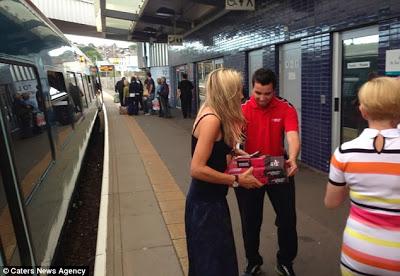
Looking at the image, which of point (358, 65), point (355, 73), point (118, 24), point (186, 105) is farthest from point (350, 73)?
point (118, 24)

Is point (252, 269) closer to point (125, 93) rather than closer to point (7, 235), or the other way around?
point (7, 235)

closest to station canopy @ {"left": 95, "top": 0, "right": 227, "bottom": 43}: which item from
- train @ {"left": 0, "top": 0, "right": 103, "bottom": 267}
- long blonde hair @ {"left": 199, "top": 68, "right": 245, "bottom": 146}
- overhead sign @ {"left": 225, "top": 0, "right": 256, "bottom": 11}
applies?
overhead sign @ {"left": 225, "top": 0, "right": 256, "bottom": 11}

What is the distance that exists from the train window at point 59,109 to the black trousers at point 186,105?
10688mm

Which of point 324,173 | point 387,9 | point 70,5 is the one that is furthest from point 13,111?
point 70,5

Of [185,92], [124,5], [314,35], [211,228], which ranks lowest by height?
[185,92]

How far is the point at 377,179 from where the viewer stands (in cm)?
187

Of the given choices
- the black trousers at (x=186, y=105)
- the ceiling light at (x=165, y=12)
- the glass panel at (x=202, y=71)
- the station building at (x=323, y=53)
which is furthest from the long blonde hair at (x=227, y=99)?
the black trousers at (x=186, y=105)

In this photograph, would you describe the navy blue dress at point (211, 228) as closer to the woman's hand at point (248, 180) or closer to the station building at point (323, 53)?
the woman's hand at point (248, 180)

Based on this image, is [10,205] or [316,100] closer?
[10,205]

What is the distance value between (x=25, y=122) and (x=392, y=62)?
14.0 feet

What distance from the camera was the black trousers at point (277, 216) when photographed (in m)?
3.30

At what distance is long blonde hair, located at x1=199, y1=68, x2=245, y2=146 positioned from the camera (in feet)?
7.95

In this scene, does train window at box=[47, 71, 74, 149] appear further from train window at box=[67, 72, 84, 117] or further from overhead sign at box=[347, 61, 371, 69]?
overhead sign at box=[347, 61, 371, 69]

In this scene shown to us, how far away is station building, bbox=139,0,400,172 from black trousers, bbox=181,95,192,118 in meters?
6.33
